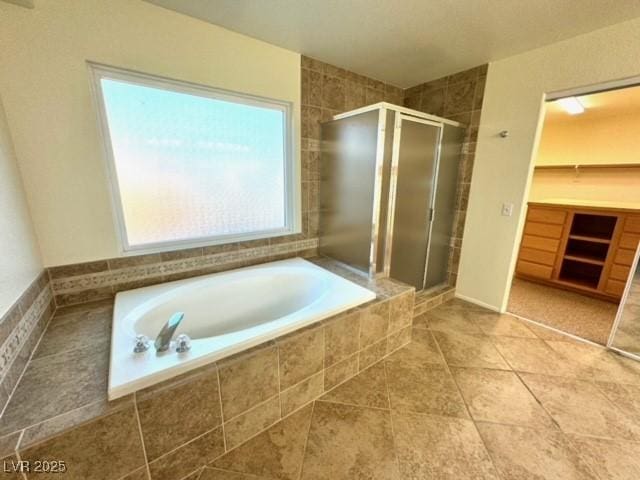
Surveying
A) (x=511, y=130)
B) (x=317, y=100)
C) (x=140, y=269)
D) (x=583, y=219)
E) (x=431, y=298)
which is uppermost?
(x=317, y=100)

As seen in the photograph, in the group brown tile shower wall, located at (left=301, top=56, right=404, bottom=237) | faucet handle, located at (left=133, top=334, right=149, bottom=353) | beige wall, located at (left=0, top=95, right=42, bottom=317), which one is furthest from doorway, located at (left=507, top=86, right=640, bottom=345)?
beige wall, located at (left=0, top=95, right=42, bottom=317)

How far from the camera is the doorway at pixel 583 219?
7.88ft

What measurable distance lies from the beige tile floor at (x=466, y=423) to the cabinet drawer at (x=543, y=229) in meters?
1.50

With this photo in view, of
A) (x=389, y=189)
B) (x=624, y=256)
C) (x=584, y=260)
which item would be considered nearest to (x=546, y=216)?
(x=584, y=260)

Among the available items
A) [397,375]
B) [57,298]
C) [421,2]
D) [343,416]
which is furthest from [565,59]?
[57,298]

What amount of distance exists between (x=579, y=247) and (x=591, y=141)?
1281mm

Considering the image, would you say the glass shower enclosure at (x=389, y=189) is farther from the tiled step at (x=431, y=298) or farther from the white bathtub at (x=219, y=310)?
the white bathtub at (x=219, y=310)

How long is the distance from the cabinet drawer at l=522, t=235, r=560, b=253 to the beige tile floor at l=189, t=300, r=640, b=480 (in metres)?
1.43

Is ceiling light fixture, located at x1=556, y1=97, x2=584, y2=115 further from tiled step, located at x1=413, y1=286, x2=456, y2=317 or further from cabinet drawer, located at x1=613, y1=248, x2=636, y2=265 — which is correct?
tiled step, located at x1=413, y1=286, x2=456, y2=317

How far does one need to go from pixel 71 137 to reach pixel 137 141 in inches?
12.3

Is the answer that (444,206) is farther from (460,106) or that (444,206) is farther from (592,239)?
(592,239)

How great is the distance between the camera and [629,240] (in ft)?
7.88

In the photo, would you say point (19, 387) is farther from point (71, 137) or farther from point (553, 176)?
point (553, 176)

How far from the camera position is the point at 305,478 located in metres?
1.05
